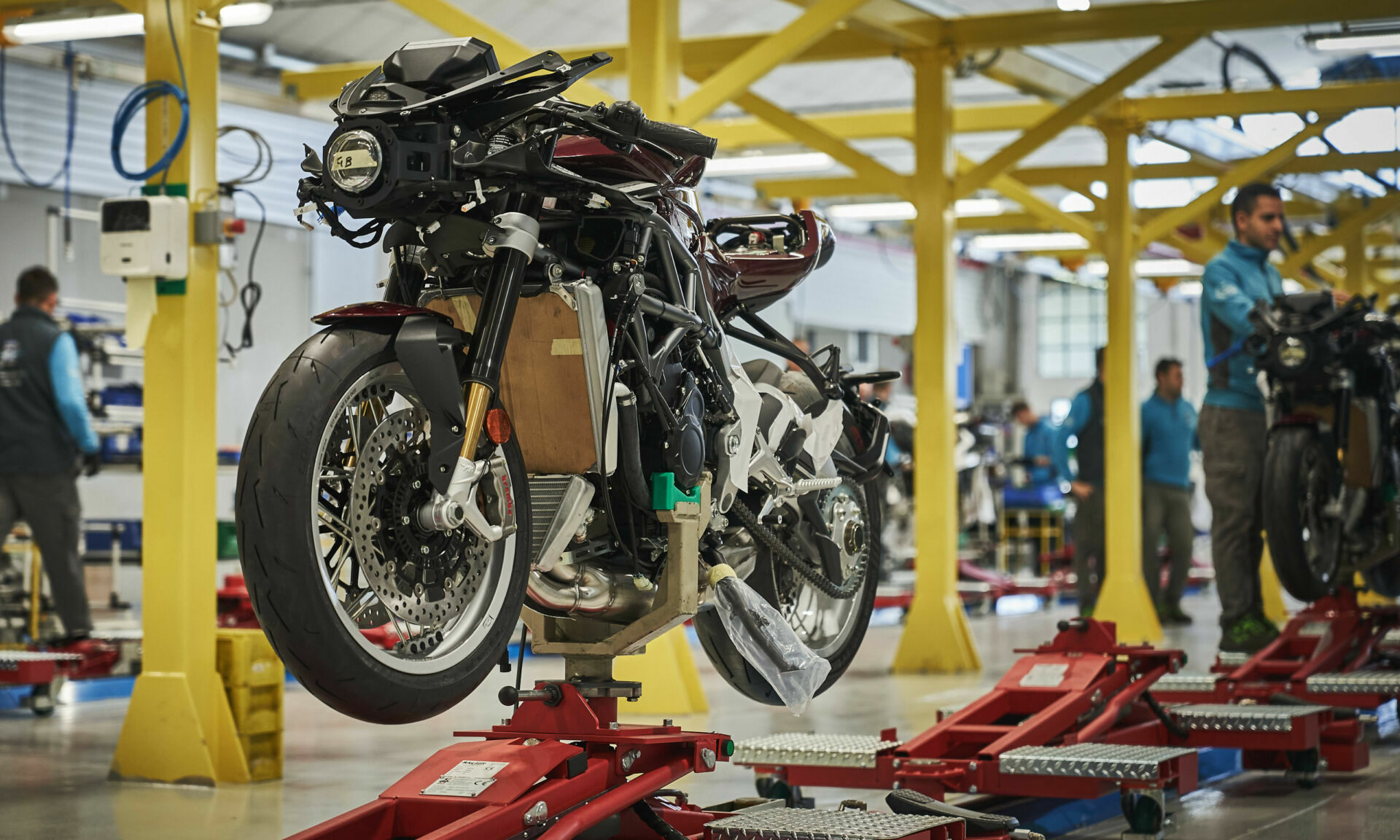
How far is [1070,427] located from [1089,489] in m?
0.51

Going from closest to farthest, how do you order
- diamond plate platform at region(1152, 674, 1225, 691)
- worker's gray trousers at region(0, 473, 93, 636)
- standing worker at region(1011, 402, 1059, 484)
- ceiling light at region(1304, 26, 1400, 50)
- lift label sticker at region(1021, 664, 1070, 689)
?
lift label sticker at region(1021, 664, 1070, 689), diamond plate platform at region(1152, 674, 1225, 691), worker's gray trousers at region(0, 473, 93, 636), ceiling light at region(1304, 26, 1400, 50), standing worker at region(1011, 402, 1059, 484)

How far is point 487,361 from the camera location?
3219mm

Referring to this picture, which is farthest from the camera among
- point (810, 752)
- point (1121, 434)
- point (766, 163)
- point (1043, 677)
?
point (766, 163)

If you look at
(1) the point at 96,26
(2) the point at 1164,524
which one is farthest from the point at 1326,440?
(1) the point at 96,26

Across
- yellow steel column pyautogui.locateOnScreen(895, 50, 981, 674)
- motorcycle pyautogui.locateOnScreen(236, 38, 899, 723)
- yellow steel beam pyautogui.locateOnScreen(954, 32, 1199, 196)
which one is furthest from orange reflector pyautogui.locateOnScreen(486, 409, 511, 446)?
yellow steel beam pyautogui.locateOnScreen(954, 32, 1199, 196)

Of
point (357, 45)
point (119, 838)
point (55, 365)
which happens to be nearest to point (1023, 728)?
point (119, 838)

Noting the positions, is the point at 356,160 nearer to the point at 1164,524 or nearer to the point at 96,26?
the point at 96,26

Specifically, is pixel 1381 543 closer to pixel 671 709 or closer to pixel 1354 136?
pixel 671 709

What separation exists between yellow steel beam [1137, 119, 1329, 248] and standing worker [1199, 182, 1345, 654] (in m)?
3.99

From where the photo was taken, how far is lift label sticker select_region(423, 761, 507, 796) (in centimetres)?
344

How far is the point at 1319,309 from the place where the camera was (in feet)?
23.7

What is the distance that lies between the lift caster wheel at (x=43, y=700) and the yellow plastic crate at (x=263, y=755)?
2.40m

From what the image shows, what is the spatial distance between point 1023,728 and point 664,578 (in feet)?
5.67

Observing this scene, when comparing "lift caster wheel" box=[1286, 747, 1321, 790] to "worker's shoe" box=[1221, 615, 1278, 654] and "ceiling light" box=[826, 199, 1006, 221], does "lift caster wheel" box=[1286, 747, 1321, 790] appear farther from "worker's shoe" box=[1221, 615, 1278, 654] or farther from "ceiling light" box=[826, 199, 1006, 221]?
"ceiling light" box=[826, 199, 1006, 221]
